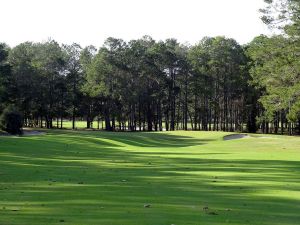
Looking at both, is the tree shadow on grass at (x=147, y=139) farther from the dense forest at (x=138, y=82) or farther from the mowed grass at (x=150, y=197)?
the mowed grass at (x=150, y=197)

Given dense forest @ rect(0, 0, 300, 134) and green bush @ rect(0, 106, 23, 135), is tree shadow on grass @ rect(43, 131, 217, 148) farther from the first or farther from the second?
dense forest @ rect(0, 0, 300, 134)

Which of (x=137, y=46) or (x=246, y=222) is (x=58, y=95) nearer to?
(x=137, y=46)

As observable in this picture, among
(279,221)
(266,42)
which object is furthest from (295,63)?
(279,221)

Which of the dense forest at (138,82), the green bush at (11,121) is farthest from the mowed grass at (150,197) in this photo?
the dense forest at (138,82)

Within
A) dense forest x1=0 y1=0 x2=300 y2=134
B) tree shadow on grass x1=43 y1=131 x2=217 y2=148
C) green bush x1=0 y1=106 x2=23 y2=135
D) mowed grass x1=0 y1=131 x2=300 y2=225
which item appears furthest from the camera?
dense forest x1=0 y1=0 x2=300 y2=134

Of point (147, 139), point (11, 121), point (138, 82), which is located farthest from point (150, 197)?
point (138, 82)

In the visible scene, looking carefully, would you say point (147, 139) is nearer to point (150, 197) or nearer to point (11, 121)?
point (11, 121)

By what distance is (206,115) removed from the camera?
116625 millimetres

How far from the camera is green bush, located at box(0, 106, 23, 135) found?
65.6 m

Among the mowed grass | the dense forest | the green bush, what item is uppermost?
the dense forest

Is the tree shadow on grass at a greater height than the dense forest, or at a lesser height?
lesser

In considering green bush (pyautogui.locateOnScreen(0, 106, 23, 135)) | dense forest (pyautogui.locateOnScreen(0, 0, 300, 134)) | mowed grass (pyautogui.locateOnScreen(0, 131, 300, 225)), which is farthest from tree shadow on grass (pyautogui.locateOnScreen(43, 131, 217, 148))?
mowed grass (pyautogui.locateOnScreen(0, 131, 300, 225))

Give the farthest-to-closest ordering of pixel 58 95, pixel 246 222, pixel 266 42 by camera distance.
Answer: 1. pixel 58 95
2. pixel 266 42
3. pixel 246 222

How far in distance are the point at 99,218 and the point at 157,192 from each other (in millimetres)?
5223
